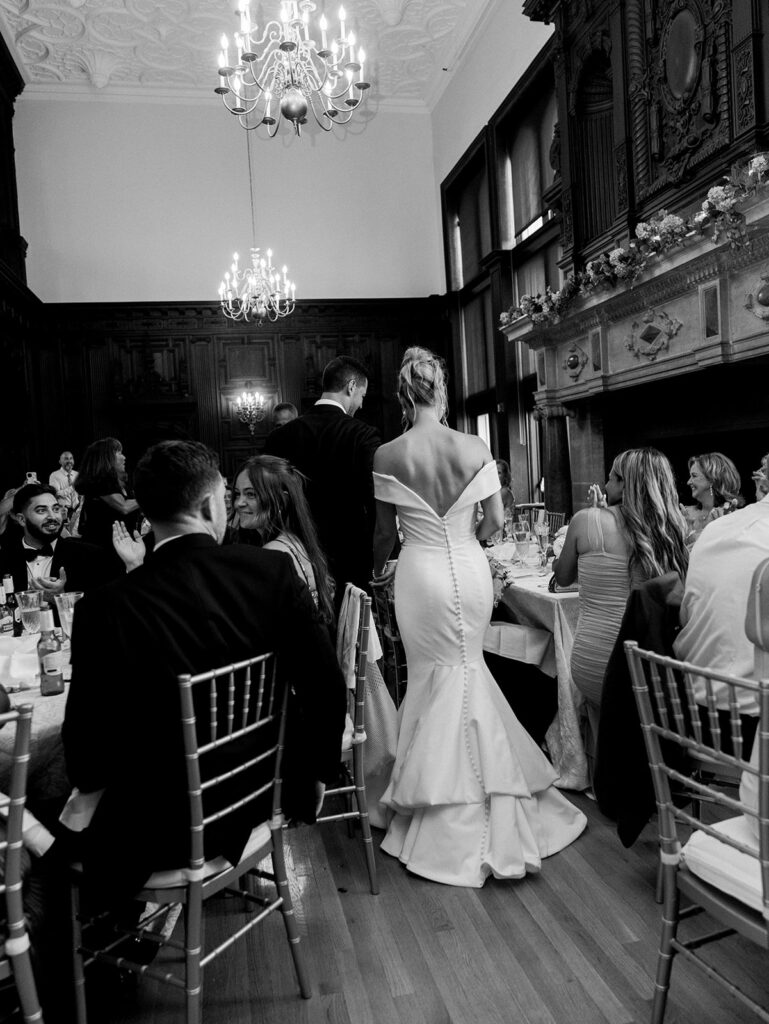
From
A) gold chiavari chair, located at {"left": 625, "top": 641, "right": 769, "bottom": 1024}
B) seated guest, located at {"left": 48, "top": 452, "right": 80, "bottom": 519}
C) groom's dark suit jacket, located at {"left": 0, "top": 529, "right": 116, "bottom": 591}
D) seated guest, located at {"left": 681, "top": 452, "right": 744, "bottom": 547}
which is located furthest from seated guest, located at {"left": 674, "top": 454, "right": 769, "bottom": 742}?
seated guest, located at {"left": 48, "top": 452, "right": 80, "bottom": 519}

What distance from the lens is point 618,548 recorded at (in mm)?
2912

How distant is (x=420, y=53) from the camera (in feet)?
33.2

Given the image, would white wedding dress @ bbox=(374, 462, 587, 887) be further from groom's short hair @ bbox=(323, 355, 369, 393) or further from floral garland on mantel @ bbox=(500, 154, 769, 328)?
floral garland on mantel @ bbox=(500, 154, 769, 328)

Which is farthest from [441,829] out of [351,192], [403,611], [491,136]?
[351,192]

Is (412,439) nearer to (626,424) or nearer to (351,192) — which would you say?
(626,424)

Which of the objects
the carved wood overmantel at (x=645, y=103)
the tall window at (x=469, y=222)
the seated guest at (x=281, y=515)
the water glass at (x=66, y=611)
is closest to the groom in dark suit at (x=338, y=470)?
the seated guest at (x=281, y=515)

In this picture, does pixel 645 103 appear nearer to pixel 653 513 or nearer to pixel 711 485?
pixel 711 485

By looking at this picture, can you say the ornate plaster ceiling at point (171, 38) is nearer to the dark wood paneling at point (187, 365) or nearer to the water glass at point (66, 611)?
the dark wood paneling at point (187, 365)

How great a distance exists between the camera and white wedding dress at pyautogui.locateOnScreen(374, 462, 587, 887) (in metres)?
2.66

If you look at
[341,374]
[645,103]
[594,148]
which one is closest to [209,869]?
[341,374]

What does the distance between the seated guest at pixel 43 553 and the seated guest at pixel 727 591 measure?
279 cm

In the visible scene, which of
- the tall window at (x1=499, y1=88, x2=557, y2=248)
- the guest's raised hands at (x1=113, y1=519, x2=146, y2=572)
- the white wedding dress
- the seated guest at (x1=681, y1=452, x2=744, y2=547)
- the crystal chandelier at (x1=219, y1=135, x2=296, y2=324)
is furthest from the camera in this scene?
the crystal chandelier at (x1=219, y1=135, x2=296, y2=324)

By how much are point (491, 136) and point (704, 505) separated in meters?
6.41

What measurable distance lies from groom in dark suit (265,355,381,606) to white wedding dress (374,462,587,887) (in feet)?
2.41
